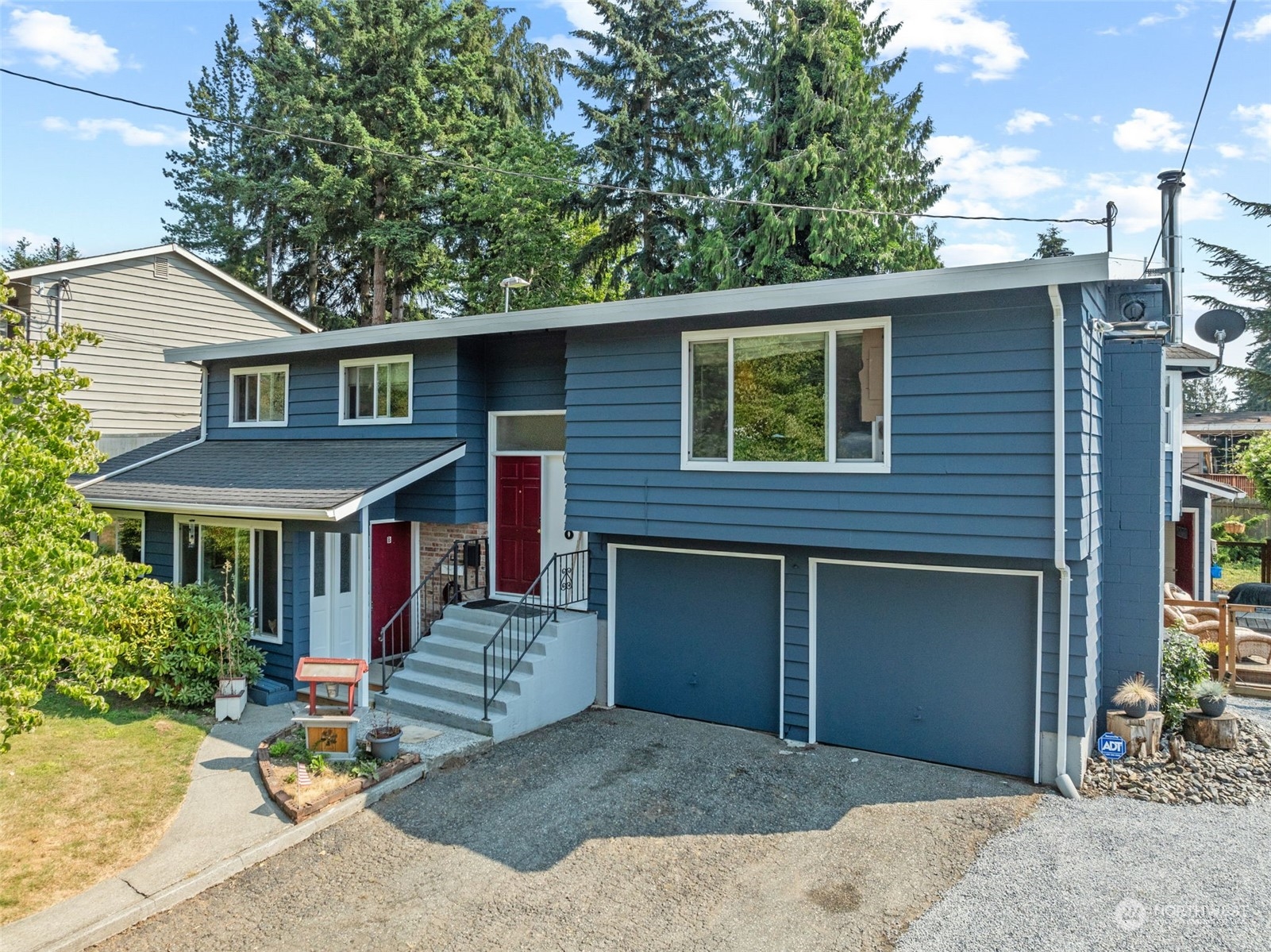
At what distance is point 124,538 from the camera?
1133 centimetres

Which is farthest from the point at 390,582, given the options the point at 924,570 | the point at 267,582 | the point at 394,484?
the point at 924,570

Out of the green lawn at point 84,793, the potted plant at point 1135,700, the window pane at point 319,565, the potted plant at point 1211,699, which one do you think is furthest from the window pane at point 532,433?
the potted plant at point 1211,699

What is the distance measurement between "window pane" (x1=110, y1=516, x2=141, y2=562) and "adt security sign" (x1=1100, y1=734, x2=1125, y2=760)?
12.1 meters

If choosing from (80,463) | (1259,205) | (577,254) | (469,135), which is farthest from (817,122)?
(1259,205)

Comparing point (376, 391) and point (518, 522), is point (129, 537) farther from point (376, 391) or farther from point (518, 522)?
point (518, 522)

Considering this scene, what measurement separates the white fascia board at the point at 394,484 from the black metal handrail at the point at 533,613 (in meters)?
1.87

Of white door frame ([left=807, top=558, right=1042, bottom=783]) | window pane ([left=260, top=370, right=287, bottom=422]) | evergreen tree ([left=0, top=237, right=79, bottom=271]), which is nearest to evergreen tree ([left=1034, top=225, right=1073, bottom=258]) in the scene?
white door frame ([left=807, top=558, right=1042, bottom=783])

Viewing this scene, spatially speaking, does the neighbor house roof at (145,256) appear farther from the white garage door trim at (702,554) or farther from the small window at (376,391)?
the white garage door trim at (702,554)

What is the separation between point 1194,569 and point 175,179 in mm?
31959

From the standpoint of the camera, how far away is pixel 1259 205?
2620cm

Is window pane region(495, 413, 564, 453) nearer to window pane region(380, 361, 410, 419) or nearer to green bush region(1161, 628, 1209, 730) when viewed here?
window pane region(380, 361, 410, 419)

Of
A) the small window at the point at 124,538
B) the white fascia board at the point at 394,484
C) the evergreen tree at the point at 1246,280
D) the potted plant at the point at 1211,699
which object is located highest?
the evergreen tree at the point at 1246,280

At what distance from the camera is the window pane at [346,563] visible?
33.8 feet

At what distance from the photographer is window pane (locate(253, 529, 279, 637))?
966cm
